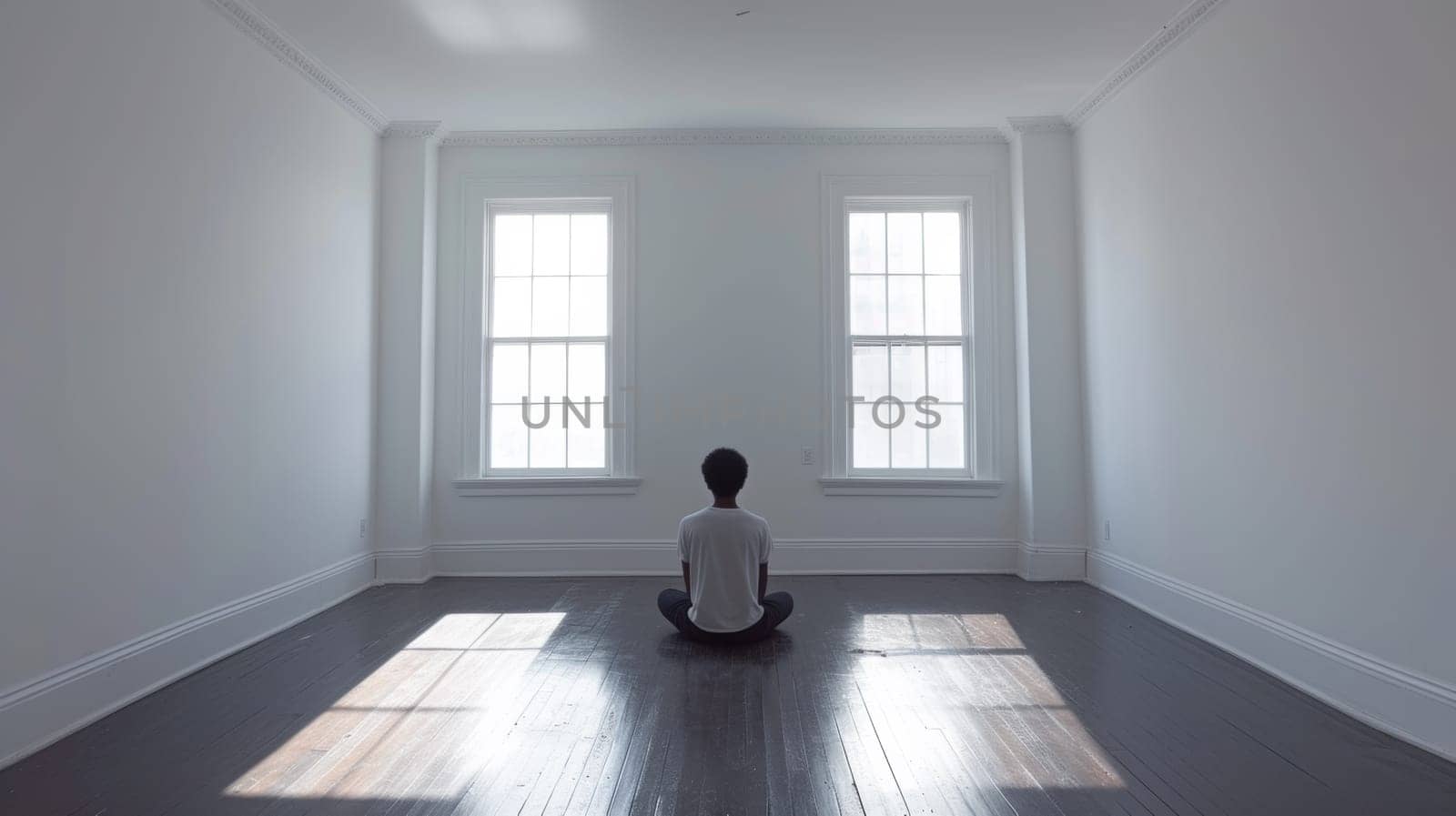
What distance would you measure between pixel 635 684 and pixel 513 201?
379cm

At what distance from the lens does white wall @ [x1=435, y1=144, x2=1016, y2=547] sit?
553 centimetres

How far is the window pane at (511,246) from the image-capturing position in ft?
18.8

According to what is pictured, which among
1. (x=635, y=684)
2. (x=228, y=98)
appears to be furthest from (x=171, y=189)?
(x=635, y=684)

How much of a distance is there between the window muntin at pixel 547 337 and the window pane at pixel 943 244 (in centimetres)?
229

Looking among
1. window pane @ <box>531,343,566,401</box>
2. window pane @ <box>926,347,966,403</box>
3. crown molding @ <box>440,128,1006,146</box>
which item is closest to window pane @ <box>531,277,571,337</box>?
window pane @ <box>531,343,566,401</box>

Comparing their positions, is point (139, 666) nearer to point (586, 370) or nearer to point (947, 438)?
point (586, 370)

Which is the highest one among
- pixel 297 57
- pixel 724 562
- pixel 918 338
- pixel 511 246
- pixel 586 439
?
pixel 297 57

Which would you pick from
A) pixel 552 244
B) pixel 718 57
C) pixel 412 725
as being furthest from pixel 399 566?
pixel 718 57

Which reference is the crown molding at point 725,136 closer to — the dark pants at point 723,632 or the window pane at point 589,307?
the window pane at point 589,307

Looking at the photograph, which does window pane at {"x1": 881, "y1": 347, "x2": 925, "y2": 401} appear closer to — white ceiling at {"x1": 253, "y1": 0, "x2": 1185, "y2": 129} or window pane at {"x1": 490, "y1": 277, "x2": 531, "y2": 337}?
white ceiling at {"x1": 253, "y1": 0, "x2": 1185, "y2": 129}

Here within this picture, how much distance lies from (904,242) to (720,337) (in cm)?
150

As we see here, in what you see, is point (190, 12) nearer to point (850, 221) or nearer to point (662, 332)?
point (662, 332)

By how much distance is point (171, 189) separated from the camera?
3334mm

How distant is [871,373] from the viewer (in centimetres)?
567
